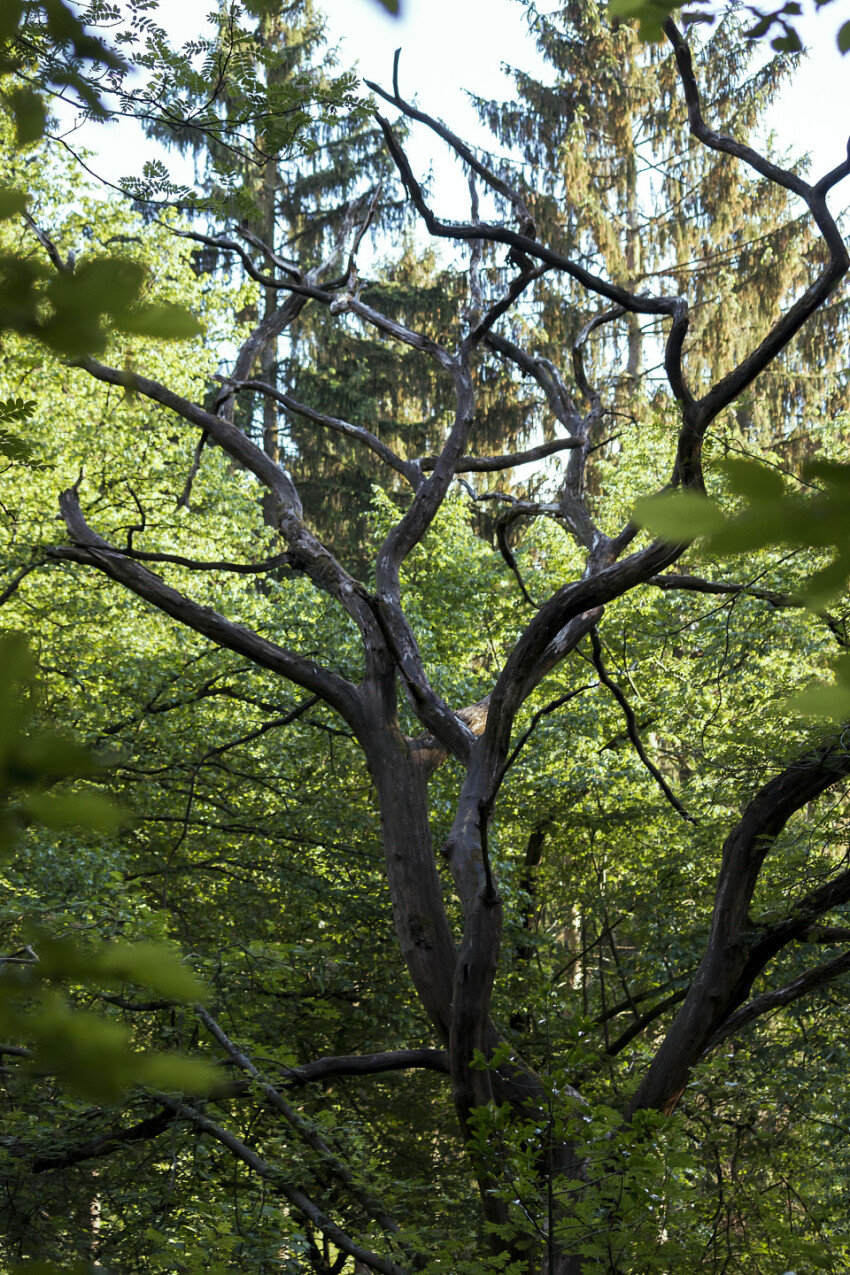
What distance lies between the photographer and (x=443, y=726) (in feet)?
17.5

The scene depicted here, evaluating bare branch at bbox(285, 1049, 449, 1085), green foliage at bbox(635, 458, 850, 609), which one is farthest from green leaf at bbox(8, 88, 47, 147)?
bare branch at bbox(285, 1049, 449, 1085)

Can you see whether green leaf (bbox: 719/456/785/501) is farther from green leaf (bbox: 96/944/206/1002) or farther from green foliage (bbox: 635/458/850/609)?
green leaf (bbox: 96/944/206/1002)

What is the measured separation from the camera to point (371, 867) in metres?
7.99

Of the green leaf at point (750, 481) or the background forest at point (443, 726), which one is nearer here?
the green leaf at point (750, 481)

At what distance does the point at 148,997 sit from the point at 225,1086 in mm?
652

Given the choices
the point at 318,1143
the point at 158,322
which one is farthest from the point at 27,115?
the point at 318,1143

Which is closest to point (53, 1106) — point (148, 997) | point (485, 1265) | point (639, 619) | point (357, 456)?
point (148, 997)

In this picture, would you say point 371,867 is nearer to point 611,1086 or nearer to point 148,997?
point 611,1086

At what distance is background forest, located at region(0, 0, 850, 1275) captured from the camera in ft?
5.86

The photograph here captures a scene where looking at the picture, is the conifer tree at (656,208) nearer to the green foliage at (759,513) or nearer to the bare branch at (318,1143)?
the bare branch at (318,1143)

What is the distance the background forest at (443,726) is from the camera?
1.79 meters

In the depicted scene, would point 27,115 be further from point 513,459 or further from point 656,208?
point 656,208

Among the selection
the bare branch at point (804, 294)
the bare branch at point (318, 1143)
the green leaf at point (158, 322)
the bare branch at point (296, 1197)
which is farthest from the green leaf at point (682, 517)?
the bare branch at point (318, 1143)

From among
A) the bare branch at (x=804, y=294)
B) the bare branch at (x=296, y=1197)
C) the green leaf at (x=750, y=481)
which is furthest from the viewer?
the bare branch at (x=804, y=294)
